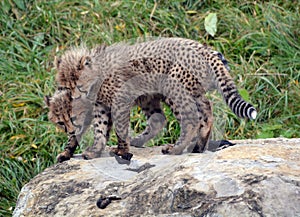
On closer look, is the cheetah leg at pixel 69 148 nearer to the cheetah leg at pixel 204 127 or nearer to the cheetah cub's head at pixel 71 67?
the cheetah cub's head at pixel 71 67

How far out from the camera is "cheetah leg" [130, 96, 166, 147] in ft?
17.6

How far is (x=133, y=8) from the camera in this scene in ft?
26.2

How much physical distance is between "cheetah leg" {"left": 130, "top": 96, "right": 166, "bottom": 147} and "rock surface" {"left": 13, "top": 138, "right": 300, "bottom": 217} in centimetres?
37

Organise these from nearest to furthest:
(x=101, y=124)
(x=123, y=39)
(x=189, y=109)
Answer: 1. (x=189, y=109)
2. (x=101, y=124)
3. (x=123, y=39)

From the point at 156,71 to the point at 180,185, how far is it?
1135mm

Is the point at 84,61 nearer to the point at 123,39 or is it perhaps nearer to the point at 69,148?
the point at 69,148

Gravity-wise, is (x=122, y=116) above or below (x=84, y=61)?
below

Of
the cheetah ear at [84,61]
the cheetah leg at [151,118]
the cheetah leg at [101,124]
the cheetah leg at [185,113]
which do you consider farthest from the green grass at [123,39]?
the cheetah leg at [185,113]

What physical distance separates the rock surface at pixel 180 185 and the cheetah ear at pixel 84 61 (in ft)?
2.43

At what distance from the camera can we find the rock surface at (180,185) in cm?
388

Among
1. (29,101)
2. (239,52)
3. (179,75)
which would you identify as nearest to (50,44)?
(29,101)

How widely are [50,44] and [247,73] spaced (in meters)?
2.42

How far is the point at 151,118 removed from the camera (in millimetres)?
5562

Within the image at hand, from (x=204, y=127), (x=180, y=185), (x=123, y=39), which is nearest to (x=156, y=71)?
(x=204, y=127)
